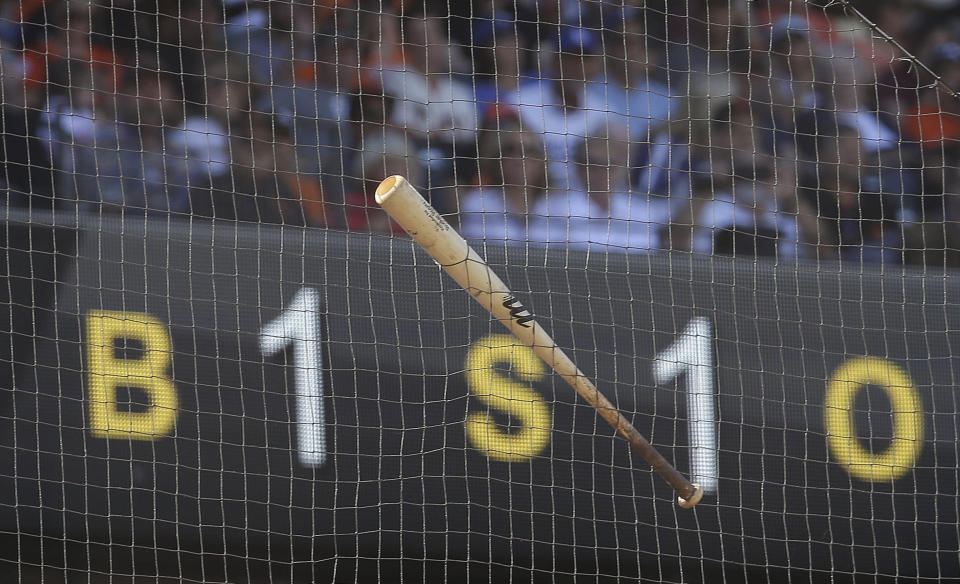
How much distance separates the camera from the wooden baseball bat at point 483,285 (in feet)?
7.14

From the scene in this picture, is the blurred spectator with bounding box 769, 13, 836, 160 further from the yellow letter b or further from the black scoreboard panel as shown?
the yellow letter b

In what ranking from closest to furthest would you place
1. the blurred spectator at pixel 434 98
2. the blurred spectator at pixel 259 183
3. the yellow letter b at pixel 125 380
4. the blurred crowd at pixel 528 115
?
the yellow letter b at pixel 125 380, the blurred spectator at pixel 259 183, the blurred crowd at pixel 528 115, the blurred spectator at pixel 434 98

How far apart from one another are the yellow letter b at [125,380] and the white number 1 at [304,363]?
29 centimetres

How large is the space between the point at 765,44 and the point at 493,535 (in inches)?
83.0

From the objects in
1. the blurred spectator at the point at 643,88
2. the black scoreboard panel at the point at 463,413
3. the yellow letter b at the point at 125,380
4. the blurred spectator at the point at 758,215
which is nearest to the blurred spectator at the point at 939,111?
the blurred spectator at the point at 758,215

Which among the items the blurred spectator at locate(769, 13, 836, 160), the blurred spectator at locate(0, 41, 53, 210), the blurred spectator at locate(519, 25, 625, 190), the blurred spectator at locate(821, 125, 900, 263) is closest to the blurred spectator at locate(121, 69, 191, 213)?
the blurred spectator at locate(0, 41, 53, 210)

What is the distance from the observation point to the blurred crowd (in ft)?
11.8

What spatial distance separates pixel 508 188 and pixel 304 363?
112cm

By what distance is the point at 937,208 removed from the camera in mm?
3871

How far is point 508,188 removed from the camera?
370 centimetres

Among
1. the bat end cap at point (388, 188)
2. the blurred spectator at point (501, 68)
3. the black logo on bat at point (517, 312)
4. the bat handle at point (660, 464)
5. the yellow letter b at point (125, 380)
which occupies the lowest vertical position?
the bat handle at point (660, 464)

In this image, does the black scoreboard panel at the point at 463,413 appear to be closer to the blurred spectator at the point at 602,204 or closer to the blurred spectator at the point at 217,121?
the blurred spectator at the point at 602,204

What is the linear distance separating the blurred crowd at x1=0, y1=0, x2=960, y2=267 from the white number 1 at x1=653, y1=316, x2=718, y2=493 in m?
0.60

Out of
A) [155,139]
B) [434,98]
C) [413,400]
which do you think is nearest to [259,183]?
[155,139]
